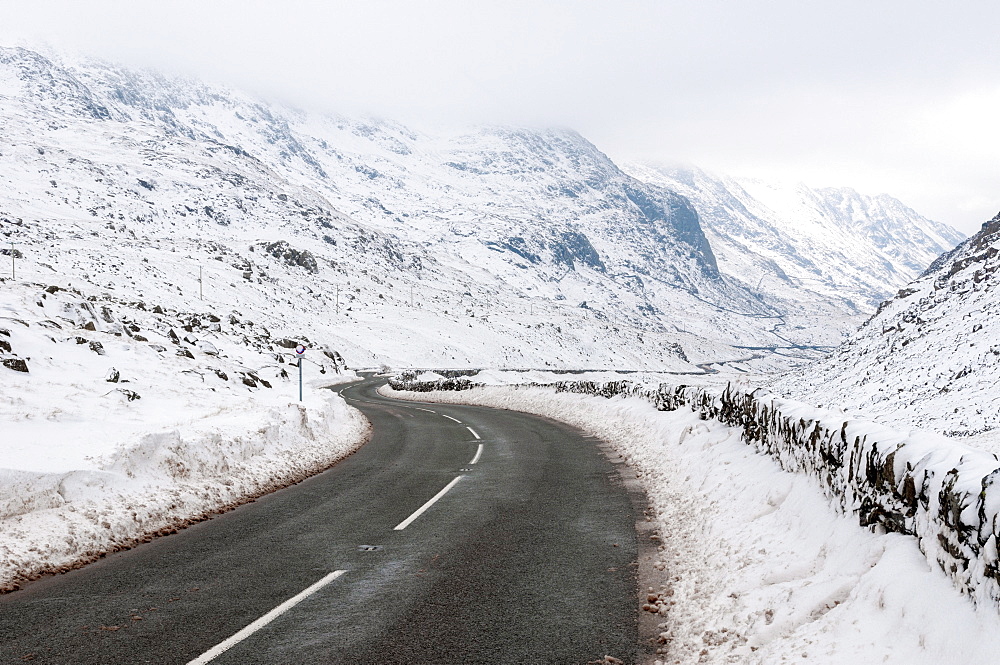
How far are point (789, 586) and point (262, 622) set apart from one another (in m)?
4.47

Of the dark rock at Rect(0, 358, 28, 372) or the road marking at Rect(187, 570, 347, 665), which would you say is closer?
the road marking at Rect(187, 570, 347, 665)

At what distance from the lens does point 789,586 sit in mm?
5605

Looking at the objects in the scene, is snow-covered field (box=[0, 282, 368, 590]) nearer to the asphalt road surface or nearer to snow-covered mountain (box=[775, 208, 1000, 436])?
the asphalt road surface

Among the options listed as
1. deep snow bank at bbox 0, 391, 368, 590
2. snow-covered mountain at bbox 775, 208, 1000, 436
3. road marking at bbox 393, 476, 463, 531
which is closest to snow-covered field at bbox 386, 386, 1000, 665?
road marking at bbox 393, 476, 463, 531

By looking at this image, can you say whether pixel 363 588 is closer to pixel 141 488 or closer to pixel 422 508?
pixel 422 508

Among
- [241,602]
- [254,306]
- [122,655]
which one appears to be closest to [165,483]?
[241,602]

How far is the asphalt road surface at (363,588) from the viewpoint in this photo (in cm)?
539

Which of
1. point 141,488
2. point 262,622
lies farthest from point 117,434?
point 262,622

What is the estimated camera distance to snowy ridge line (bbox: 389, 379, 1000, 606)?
3914 mm

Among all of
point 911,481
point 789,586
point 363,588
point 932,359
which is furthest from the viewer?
point 932,359

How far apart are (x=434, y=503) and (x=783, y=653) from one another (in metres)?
6.99

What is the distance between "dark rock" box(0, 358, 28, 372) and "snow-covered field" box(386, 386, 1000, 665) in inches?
586

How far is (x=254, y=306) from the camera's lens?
4412 inches

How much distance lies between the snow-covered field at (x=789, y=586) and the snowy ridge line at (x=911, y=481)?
130 millimetres
